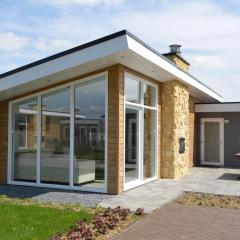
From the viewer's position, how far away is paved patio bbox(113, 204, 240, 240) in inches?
265

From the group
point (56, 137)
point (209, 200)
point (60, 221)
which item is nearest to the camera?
point (60, 221)

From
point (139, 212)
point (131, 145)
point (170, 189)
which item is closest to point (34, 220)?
point (139, 212)

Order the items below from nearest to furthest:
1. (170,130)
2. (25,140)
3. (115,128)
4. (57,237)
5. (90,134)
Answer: (57,237) → (115,128) → (90,134) → (25,140) → (170,130)

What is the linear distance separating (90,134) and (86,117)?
459 mm

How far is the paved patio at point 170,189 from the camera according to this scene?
375 inches

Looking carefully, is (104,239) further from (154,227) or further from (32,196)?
(32,196)

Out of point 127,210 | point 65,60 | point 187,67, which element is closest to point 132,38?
point 65,60

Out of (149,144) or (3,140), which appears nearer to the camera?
(3,140)

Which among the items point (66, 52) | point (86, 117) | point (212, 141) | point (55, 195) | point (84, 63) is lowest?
point (55, 195)

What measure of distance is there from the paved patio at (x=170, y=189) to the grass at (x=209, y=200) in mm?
290

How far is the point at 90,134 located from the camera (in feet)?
36.3

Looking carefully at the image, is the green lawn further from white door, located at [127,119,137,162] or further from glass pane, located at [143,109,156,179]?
glass pane, located at [143,109,156,179]

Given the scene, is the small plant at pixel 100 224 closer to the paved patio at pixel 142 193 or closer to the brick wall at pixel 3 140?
the paved patio at pixel 142 193

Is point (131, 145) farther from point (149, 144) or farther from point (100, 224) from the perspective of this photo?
point (100, 224)
